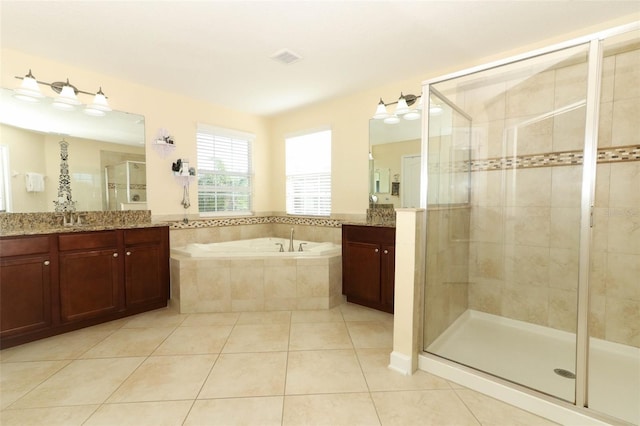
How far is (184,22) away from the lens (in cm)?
221

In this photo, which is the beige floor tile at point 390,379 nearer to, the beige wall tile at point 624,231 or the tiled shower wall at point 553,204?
the tiled shower wall at point 553,204

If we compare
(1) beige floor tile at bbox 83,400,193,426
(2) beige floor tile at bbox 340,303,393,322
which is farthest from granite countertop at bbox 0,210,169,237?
(2) beige floor tile at bbox 340,303,393,322

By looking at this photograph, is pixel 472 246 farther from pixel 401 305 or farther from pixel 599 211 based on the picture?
pixel 401 305

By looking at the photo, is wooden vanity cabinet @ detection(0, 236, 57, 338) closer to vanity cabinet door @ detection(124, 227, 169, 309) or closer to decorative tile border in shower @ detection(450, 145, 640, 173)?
vanity cabinet door @ detection(124, 227, 169, 309)

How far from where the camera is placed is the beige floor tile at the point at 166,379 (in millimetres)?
1782

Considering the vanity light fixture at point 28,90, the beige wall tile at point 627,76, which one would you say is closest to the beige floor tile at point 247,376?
the vanity light fixture at point 28,90

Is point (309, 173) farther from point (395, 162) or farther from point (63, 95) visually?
point (63, 95)

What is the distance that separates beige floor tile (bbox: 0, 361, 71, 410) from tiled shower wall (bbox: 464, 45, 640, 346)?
350 cm

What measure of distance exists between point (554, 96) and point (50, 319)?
4.62 m

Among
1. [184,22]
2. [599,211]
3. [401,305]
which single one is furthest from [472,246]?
[184,22]

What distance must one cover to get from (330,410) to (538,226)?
225cm

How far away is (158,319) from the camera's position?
292 centimetres

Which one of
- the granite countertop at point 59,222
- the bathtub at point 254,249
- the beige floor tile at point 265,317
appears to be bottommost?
the beige floor tile at point 265,317

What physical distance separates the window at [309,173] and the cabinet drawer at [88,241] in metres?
2.37
